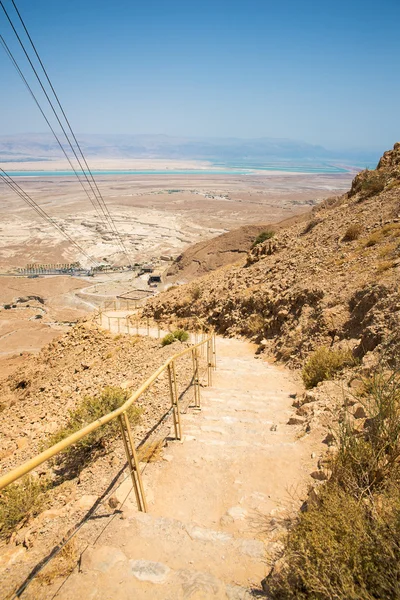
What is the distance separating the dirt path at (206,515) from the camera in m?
2.77

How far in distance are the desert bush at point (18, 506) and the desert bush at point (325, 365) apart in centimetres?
567

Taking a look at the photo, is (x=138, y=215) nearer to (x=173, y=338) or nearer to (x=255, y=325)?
(x=255, y=325)

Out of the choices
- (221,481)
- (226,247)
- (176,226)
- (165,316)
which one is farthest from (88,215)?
(221,481)

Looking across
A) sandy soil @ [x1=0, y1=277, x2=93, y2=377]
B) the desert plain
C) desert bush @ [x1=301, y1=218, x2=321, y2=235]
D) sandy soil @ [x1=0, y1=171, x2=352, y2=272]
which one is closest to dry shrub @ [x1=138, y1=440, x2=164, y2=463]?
desert bush @ [x1=301, y1=218, x2=321, y2=235]

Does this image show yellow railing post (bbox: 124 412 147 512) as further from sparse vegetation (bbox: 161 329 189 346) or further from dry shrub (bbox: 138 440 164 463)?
sparse vegetation (bbox: 161 329 189 346)

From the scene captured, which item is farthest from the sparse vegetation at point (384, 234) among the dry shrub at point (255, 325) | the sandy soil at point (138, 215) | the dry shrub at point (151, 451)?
the sandy soil at point (138, 215)

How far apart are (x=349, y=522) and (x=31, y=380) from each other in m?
15.3

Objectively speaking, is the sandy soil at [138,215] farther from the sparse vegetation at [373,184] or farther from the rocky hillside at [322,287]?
the sparse vegetation at [373,184]

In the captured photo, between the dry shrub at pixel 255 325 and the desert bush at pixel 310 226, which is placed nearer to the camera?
the dry shrub at pixel 255 325

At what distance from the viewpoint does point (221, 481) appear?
438 cm

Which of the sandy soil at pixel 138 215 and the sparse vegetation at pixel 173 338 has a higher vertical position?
the sparse vegetation at pixel 173 338

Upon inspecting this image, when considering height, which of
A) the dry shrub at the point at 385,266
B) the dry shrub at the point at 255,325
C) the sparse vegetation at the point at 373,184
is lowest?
the dry shrub at the point at 255,325

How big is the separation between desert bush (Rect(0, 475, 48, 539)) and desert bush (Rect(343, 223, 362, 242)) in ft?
46.9

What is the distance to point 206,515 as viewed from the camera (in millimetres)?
3859
